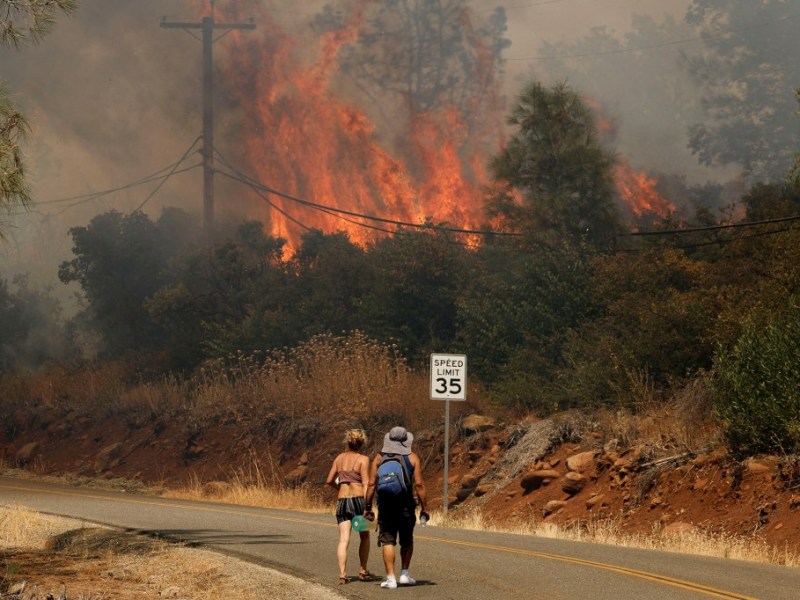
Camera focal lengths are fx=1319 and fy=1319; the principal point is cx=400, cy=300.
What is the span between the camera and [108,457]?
44062 millimetres

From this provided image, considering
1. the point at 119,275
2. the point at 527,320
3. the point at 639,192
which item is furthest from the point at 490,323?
the point at 639,192

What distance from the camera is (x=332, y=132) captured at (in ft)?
268

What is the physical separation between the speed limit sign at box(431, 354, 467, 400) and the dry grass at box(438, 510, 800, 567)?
8.45 ft

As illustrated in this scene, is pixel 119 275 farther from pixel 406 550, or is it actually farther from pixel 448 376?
pixel 406 550

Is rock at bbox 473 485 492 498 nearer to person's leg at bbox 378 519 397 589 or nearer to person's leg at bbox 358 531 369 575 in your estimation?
person's leg at bbox 358 531 369 575

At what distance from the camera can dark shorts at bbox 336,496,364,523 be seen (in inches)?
570

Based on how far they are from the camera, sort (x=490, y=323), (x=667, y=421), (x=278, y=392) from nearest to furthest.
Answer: (x=667, y=421) → (x=490, y=323) → (x=278, y=392)

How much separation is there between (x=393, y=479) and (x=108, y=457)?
31.7 metres

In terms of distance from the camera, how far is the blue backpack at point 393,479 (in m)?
14.0

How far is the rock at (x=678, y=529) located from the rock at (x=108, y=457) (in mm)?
24612

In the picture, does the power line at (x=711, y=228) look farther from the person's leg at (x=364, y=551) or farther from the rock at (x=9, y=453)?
the rock at (x=9, y=453)

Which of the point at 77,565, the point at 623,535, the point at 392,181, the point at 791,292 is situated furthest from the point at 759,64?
the point at 77,565

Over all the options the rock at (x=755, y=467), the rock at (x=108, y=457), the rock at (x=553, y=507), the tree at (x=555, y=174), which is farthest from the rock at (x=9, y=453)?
the rock at (x=755, y=467)

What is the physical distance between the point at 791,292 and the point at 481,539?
1078cm
